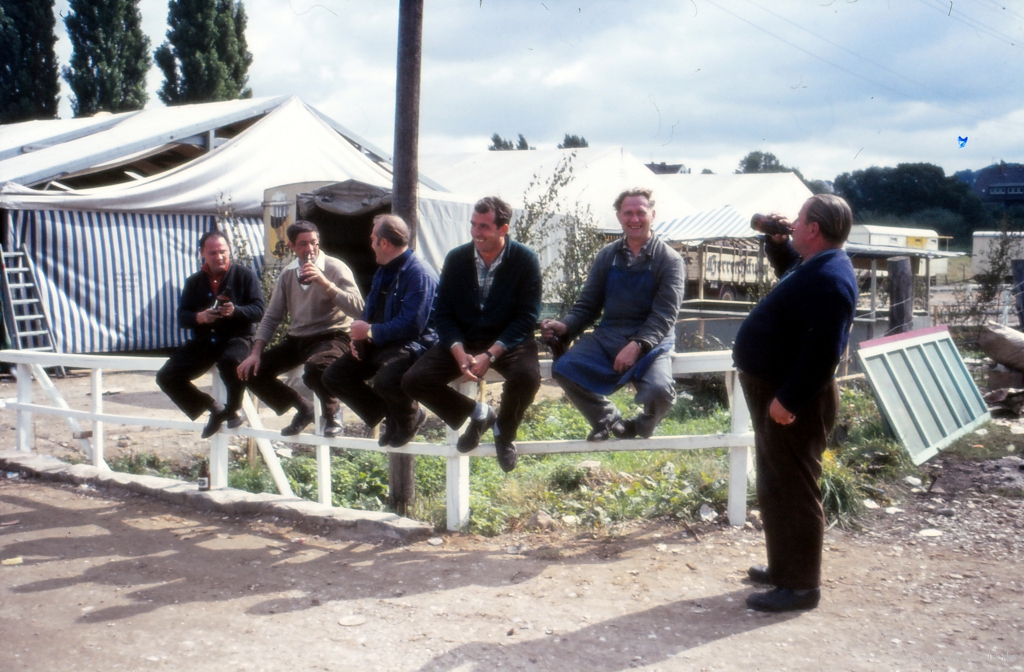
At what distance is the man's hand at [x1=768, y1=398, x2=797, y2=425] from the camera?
146 inches

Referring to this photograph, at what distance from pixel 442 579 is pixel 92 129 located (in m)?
15.9

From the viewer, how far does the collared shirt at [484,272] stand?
15.9ft

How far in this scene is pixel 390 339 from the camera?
4.97 m

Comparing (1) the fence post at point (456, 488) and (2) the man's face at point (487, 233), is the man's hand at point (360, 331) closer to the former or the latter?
(1) the fence post at point (456, 488)

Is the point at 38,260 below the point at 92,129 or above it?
below

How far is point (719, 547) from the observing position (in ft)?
15.3

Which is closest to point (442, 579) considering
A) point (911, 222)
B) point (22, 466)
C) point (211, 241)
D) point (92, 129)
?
point (211, 241)

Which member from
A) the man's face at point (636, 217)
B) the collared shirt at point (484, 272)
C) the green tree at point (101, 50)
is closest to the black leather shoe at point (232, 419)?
the collared shirt at point (484, 272)

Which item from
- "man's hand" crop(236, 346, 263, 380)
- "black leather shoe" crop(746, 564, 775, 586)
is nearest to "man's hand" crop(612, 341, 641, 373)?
"black leather shoe" crop(746, 564, 775, 586)

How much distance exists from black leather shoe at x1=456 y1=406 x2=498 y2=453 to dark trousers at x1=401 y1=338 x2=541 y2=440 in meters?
0.14

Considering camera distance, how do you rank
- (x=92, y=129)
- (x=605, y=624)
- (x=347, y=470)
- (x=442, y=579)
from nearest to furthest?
(x=605, y=624)
(x=442, y=579)
(x=347, y=470)
(x=92, y=129)

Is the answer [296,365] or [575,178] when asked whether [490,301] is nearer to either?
[296,365]

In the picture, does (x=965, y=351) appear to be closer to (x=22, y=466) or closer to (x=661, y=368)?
(x=661, y=368)

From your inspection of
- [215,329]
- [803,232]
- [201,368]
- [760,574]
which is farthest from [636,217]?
[201,368]
